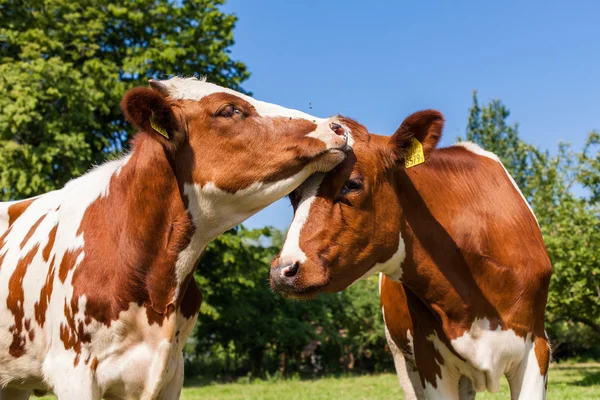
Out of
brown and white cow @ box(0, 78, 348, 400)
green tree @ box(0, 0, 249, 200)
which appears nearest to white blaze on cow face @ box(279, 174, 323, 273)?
brown and white cow @ box(0, 78, 348, 400)

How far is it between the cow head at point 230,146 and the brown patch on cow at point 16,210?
200 cm

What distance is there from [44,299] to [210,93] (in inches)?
64.3

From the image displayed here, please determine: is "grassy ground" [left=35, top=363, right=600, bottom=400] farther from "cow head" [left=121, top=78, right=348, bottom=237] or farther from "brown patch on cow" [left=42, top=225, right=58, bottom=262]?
"brown patch on cow" [left=42, top=225, right=58, bottom=262]

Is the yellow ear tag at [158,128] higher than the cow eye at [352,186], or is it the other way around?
the yellow ear tag at [158,128]

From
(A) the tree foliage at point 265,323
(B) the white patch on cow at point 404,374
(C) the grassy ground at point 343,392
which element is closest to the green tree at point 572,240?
(C) the grassy ground at point 343,392

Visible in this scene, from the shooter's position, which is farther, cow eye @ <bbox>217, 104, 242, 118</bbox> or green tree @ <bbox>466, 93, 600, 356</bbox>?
green tree @ <bbox>466, 93, 600, 356</bbox>

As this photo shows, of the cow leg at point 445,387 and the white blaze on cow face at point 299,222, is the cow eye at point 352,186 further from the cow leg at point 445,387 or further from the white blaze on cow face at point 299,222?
the cow leg at point 445,387

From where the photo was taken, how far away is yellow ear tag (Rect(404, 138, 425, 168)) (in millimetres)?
4449

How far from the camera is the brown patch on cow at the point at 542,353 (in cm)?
435

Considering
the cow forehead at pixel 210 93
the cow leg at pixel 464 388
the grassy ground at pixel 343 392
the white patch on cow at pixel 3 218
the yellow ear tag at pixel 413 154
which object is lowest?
the grassy ground at pixel 343 392

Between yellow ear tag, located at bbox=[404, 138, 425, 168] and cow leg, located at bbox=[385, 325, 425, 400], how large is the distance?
8.69 ft

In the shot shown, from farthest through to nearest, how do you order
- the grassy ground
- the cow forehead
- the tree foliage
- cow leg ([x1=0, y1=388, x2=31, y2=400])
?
the tree foliage, the grassy ground, cow leg ([x1=0, y1=388, x2=31, y2=400]), the cow forehead

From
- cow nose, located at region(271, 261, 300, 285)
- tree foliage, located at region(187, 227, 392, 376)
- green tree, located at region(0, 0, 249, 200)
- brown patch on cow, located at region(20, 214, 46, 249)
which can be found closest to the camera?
cow nose, located at region(271, 261, 300, 285)

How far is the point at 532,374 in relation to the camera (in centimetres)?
432
